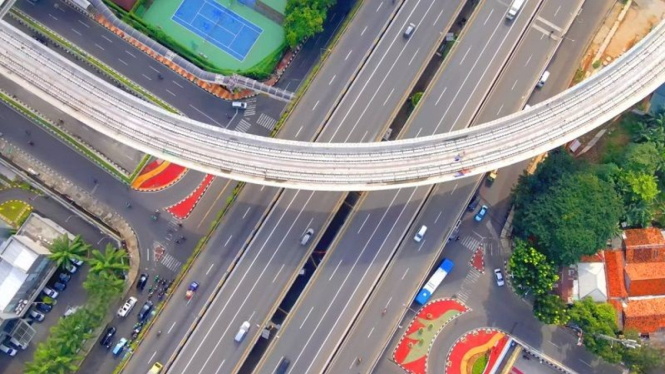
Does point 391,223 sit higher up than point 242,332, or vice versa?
point 391,223

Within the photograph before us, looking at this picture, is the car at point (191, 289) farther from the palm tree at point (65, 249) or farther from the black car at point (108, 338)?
the palm tree at point (65, 249)

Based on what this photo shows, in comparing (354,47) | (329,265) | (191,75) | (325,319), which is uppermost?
(354,47)

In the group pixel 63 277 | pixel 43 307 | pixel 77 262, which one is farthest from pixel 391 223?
pixel 43 307

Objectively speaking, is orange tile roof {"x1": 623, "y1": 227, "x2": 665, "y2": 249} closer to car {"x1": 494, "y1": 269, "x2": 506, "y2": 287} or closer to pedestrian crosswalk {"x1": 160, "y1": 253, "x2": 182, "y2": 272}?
car {"x1": 494, "y1": 269, "x2": 506, "y2": 287}

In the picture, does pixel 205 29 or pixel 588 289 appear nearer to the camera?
pixel 588 289

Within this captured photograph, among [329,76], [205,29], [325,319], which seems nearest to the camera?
[325,319]

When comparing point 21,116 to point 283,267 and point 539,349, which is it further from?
point 539,349

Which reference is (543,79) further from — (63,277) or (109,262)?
(63,277)

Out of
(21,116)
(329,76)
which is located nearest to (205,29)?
(329,76)
